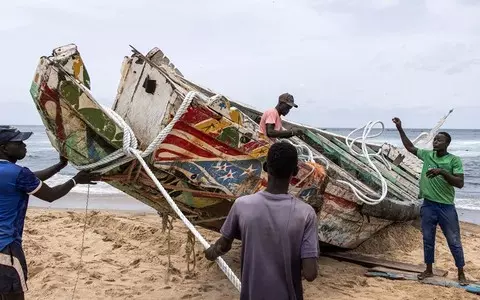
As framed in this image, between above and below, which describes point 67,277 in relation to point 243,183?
below

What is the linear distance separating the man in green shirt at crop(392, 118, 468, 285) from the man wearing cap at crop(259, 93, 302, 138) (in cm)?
141

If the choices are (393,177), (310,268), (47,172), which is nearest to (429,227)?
(393,177)

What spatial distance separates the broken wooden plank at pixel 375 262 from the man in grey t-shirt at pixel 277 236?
387 centimetres

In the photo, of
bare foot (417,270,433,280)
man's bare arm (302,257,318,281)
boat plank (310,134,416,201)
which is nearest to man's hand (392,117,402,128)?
boat plank (310,134,416,201)

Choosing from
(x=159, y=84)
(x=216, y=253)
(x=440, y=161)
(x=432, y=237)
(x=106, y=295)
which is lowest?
(x=106, y=295)

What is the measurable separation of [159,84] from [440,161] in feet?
9.71

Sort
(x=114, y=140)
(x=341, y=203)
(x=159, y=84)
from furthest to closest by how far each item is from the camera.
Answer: (x=341, y=203) → (x=159, y=84) → (x=114, y=140)

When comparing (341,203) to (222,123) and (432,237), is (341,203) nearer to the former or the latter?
(432,237)

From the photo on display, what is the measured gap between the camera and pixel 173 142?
4.23 meters

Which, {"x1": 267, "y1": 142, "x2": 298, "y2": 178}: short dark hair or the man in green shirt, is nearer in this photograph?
{"x1": 267, "y1": 142, "x2": 298, "y2": 178}: short dark hair

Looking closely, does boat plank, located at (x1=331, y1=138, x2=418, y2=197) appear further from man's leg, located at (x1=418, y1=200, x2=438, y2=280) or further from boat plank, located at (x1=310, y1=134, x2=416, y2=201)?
man's leg, located at (x1=418, y1=200, x2=438, y2=280)

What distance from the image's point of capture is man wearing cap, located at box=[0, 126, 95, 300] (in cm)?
320

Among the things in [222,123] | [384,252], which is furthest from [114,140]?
[384,252]

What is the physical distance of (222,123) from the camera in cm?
442
